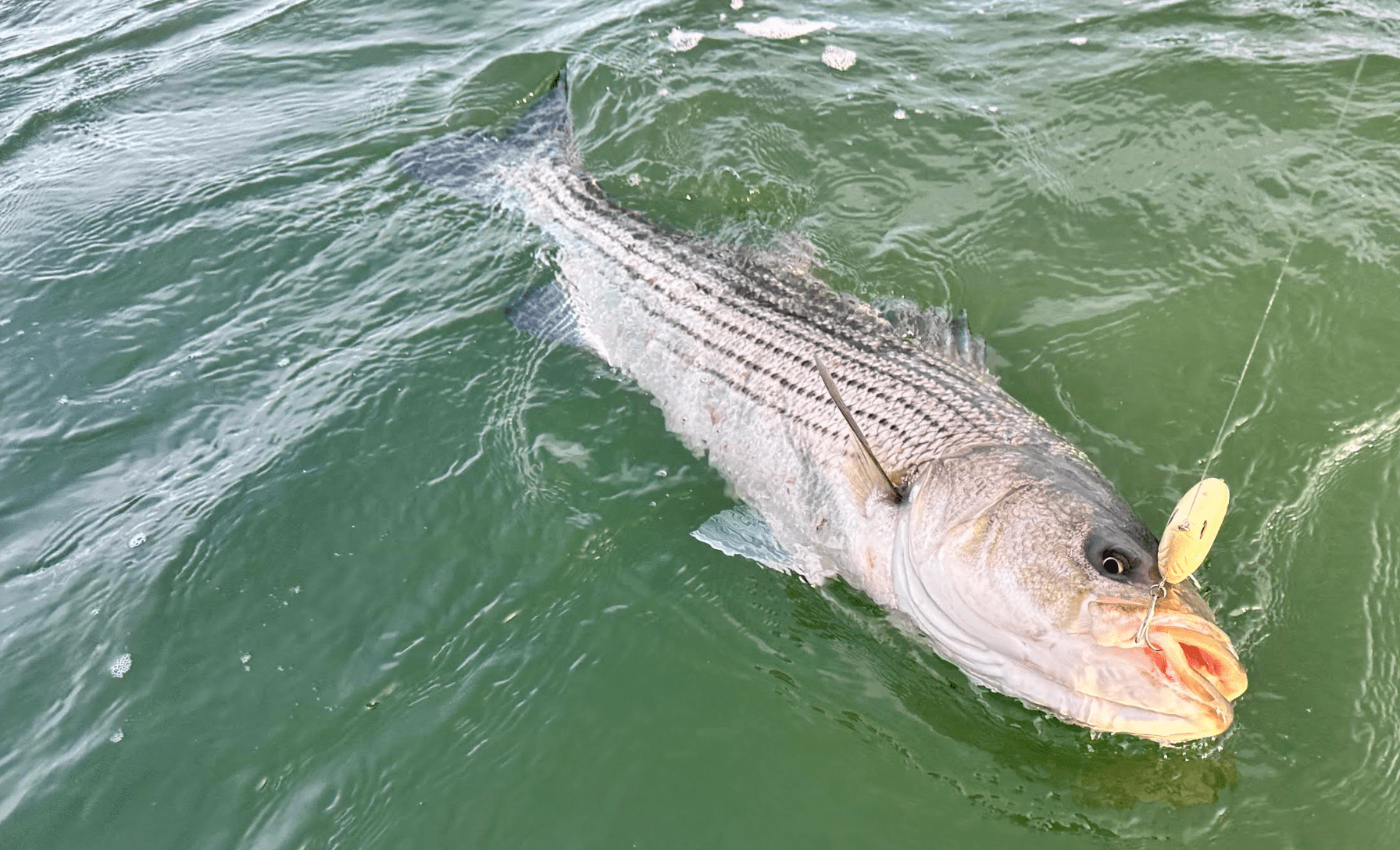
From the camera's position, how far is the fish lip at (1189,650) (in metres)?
3.03

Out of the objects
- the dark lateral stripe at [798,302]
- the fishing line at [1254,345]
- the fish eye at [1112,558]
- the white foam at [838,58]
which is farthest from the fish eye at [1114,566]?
the white foam at [838,58]

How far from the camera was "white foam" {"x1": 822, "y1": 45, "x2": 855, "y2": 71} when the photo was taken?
7.98 m

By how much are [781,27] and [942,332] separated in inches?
179

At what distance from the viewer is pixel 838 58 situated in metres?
8.07

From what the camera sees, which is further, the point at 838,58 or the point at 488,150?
the point at 838,58

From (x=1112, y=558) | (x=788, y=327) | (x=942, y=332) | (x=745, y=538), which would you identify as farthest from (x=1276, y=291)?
(x=745, y=538)

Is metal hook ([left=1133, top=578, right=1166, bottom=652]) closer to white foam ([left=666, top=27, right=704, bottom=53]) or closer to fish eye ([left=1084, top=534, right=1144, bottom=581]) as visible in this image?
Answer: fish eye ([left=1084, top=534, right=1144, bottom=581])

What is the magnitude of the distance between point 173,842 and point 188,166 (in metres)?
5.70

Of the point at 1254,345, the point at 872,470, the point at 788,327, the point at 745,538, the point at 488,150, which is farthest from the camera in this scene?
the point at 488,150

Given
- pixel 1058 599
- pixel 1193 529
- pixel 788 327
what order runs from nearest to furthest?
pixel 1193 529 < pixel 1058 599 < pixel 788 327

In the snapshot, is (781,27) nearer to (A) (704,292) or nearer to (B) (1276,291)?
(A) (704,292)

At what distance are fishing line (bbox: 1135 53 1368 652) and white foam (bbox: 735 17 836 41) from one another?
3.94 meters

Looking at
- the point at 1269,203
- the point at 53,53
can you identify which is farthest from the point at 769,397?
the point at 53,53

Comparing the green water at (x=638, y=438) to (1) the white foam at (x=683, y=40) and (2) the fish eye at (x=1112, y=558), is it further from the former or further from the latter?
(2) the fish eye at (x=1112, y=558)
